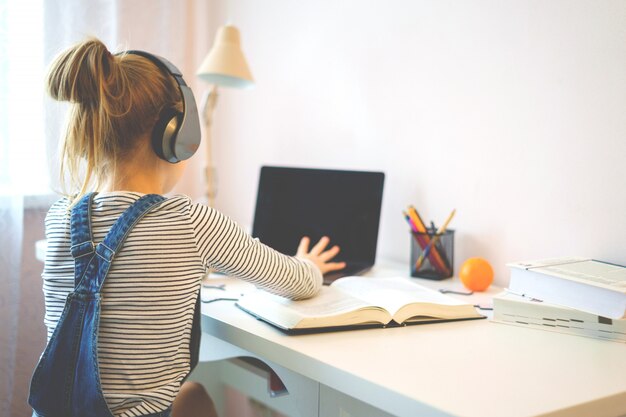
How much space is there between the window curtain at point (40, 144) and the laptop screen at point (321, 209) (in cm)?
52

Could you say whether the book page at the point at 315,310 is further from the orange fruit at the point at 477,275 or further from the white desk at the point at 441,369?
the orange fruit at the point at 477,275

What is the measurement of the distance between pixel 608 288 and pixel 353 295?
39cm

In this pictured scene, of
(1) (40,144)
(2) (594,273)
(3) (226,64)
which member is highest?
(3) (226,64)

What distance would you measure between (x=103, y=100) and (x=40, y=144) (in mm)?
834

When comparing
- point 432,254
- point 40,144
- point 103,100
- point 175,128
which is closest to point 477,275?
point 432,254

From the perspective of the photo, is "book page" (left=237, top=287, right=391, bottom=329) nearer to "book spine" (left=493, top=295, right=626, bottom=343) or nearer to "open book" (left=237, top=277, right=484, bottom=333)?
"open book" (left=237, top=277, right=484, bottom=333)

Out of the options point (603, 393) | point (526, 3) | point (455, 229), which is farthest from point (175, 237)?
point (526, 3)

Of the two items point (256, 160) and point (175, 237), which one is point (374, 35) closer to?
point (256, 160)

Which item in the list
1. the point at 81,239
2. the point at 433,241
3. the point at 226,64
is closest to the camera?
the point at 81,239

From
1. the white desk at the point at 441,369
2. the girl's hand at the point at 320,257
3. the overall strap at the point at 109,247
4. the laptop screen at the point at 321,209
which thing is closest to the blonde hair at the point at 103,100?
the overall strap at the point at 109,247

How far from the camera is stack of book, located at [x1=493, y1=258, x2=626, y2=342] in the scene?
2.71 ft

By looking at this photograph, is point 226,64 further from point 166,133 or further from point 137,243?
point 137,243

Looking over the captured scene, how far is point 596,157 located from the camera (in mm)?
1057

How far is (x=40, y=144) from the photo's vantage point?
1.57 m
